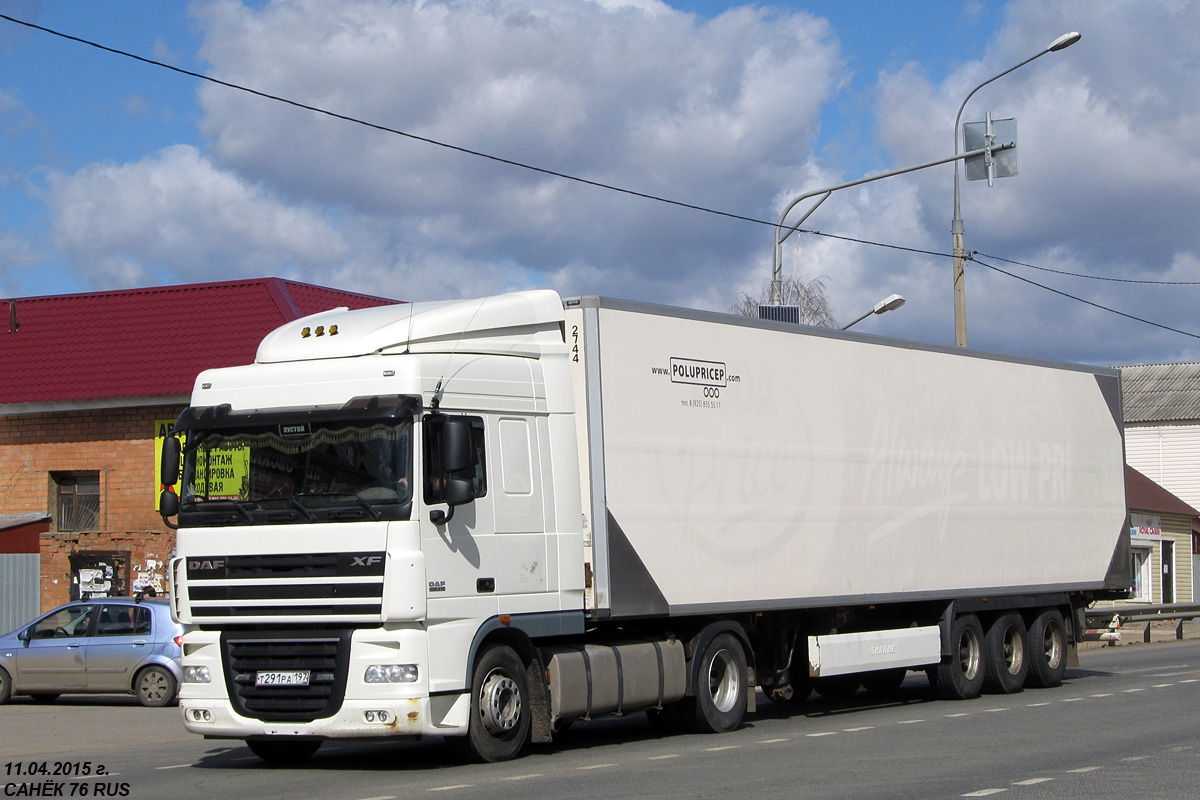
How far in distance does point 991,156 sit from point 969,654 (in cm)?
799

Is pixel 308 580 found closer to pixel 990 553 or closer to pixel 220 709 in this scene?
pixel 220 709

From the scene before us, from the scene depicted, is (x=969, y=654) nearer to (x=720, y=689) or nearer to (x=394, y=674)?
(x=720, y=689)

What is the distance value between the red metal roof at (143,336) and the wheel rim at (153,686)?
6188mm

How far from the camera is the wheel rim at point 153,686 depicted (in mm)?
18859

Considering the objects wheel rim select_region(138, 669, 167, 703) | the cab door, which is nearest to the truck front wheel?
wheel rim select_region(138, 669, 167, 703)

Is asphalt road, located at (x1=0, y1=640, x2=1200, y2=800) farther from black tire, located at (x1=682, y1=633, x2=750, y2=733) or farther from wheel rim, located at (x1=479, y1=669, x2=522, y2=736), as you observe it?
wheel rim, located at (x1=479, y1=669, x2=522, y2=736)

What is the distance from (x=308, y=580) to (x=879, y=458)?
684 cm

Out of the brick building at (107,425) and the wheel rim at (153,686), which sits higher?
the brick building at (107,425)

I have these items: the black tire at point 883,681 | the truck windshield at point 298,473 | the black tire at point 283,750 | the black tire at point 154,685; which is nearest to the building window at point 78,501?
the black tire at point 154,685

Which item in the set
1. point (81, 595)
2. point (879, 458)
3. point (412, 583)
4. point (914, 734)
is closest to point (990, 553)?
point (879, 458)

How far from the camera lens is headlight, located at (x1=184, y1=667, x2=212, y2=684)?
36.1ft

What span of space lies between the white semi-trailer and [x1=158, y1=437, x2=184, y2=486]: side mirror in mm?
32

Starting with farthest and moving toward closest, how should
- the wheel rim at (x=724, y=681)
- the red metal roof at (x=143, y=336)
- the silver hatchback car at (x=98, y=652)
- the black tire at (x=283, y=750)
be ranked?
the red metal roof at (x=143, y=336) < the silver hatchback car at (x=98, y=652) < the wheel rim at (x=724, y=681) < the black tire at (x=283, y=750)

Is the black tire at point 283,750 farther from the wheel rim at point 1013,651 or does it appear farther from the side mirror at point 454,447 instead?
the wheel rim at point 1013,651
